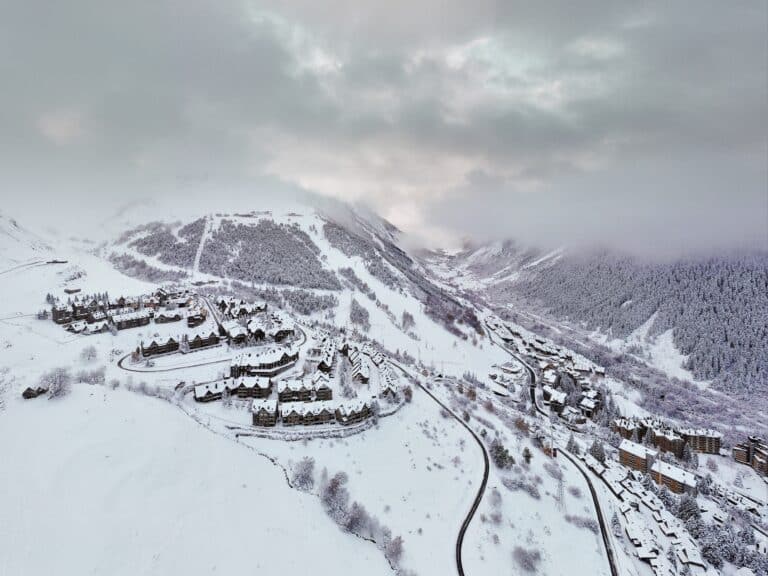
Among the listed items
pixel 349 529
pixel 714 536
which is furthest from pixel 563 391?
pixel 349 529

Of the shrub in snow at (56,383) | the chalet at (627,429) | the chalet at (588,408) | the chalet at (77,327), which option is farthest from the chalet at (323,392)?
the chalet at (627,429)

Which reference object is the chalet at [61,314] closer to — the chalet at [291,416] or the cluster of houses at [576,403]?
the chalet at [291,416]

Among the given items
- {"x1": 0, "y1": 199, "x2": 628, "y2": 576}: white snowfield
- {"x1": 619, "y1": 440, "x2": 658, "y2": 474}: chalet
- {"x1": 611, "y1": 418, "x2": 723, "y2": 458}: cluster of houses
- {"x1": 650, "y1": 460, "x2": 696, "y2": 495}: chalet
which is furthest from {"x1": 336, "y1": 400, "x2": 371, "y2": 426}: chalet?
{"x1": 611, "y1": 418, "x2": 723, "y2": 458}: cluster of houses

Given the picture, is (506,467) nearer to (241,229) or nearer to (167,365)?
(167,365)

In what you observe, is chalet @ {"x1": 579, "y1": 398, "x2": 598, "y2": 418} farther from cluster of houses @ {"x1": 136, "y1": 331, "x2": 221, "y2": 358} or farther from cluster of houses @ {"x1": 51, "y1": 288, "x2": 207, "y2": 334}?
cluster of houses @ {"x1": 51, "y1": 288, "x2": 207, "y2": 334}

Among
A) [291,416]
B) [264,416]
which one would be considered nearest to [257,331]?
[264,416]
